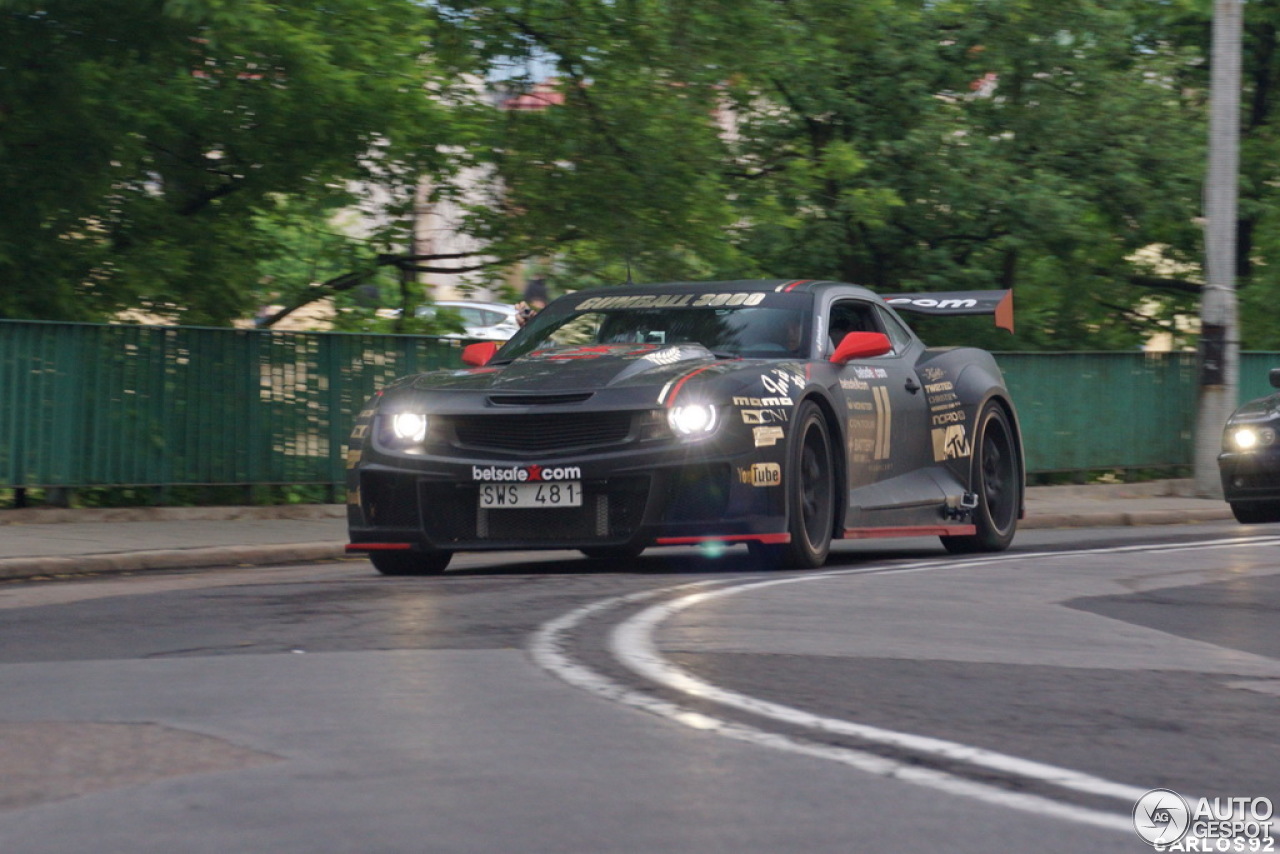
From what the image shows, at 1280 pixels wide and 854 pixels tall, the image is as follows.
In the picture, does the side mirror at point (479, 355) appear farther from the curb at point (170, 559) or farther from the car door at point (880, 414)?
the car door at point (880, 414)

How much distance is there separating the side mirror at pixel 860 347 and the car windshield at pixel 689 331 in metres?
0.19

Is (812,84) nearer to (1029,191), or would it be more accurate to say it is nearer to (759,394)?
(1029,191)

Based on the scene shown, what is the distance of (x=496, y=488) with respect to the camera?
1003 centimetres

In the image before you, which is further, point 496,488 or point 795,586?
point 496,488

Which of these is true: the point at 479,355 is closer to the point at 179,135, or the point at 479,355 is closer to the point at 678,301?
the point at 678,301

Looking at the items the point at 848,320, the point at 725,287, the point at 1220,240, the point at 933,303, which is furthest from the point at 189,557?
the point at 1220,240

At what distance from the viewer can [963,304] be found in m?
13.9

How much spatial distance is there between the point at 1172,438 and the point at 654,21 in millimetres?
10508

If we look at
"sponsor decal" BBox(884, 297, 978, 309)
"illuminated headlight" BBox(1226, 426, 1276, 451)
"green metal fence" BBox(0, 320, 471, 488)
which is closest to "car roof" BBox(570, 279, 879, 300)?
"sponsor decal" BBox(884, 297, 978, 309)

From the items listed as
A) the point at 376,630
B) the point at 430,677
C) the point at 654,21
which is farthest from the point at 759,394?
the point at 654,21

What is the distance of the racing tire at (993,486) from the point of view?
42.6ft

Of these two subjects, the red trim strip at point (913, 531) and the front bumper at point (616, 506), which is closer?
the front bumper at point (616, 506)

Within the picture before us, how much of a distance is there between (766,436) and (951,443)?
276 cm

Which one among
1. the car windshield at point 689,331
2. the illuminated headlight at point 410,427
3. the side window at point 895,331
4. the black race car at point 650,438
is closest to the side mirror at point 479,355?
the black race car at point 650,438
